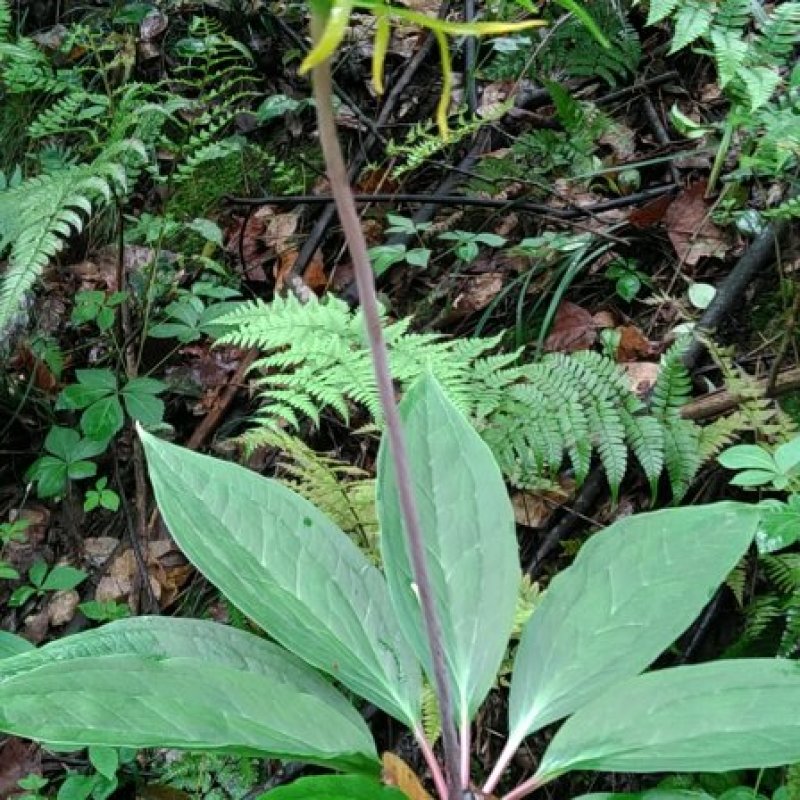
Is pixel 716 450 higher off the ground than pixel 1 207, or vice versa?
pixel 1 207

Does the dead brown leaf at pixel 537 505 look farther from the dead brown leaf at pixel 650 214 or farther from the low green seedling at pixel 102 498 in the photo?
the low green seedling at pixel 102 498

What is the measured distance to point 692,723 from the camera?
3.19 feet

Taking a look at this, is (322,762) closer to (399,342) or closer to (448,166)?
(399,342)

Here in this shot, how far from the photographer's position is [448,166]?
2.61 metres

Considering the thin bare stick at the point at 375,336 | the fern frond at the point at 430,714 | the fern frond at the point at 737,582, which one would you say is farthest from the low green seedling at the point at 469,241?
the thin bare stick at the point at 375,336

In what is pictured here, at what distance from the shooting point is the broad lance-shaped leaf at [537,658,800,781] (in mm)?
940

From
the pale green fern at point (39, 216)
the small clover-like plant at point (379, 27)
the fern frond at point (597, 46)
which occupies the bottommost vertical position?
the pale green fern at point (39, 216)

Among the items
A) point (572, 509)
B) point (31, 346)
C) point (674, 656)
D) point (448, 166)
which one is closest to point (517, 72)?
point (448, 166)

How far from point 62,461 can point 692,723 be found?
1.71m

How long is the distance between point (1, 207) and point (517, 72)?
1480 millimetres

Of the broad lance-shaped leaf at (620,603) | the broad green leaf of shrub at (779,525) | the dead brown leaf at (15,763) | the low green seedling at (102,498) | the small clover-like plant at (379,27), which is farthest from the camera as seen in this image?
the low green seedling at (102,498)

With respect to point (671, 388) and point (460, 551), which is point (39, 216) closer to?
point (460, 551)

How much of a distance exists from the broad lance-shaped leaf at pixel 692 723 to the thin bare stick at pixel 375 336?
0.16m

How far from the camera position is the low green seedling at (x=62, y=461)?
215 cm
